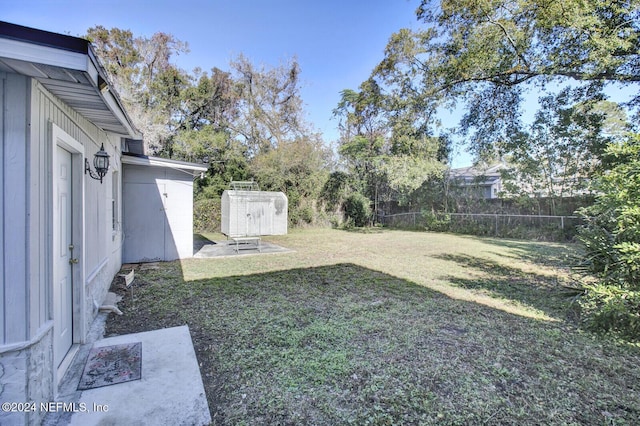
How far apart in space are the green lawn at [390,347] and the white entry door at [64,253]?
80 cm

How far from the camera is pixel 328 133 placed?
678 inches

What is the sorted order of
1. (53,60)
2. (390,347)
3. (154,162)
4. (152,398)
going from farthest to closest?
(154,162), (390,347), (152,398), (53,60)

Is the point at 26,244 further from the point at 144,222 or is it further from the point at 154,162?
the point at 144,222

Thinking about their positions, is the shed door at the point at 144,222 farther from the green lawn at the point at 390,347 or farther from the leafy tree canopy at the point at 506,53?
the leafy tree canopy at the point at 506,53

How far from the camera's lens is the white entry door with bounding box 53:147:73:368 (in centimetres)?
255

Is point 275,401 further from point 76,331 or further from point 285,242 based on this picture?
point 285,242

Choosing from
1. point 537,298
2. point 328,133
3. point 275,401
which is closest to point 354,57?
point 328,133

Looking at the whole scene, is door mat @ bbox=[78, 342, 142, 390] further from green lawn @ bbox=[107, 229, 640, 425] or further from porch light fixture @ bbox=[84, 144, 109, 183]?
porch light fixture @ bbox=[84, 144, 109, 183]

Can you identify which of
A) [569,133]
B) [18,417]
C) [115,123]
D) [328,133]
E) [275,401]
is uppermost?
[328,133]

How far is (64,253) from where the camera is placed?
2807 millimetres

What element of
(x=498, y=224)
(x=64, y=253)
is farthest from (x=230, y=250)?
(x=498, y=224)

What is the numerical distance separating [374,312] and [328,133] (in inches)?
560

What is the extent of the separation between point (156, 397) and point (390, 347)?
2.13 metres

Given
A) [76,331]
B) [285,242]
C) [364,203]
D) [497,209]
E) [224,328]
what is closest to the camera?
[76,331]
